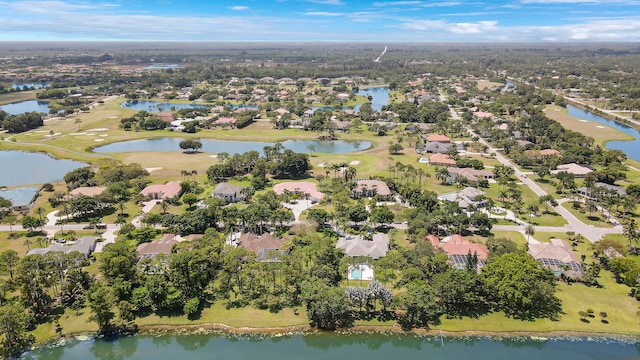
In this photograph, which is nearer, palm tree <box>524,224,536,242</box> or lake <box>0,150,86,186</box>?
palm tree <box>524,224,536,242</box>

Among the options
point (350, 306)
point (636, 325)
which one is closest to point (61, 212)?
point (350, 306)

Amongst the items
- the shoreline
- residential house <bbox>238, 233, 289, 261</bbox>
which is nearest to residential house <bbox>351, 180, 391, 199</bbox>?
residential house <bbox>238, 233, 289, 261</bbox>

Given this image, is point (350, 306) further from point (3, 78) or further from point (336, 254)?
point (3, 78)

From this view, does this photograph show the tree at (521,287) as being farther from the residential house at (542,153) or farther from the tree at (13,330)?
the residential house at (542,153)

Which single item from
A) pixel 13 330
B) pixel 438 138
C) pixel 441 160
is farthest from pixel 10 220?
pixel 438 138

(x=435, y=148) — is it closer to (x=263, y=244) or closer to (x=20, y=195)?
(x=263, y=244)

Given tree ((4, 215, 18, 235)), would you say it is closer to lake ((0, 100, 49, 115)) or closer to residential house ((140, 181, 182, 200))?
residential house ((140, 181, 182, 200))
